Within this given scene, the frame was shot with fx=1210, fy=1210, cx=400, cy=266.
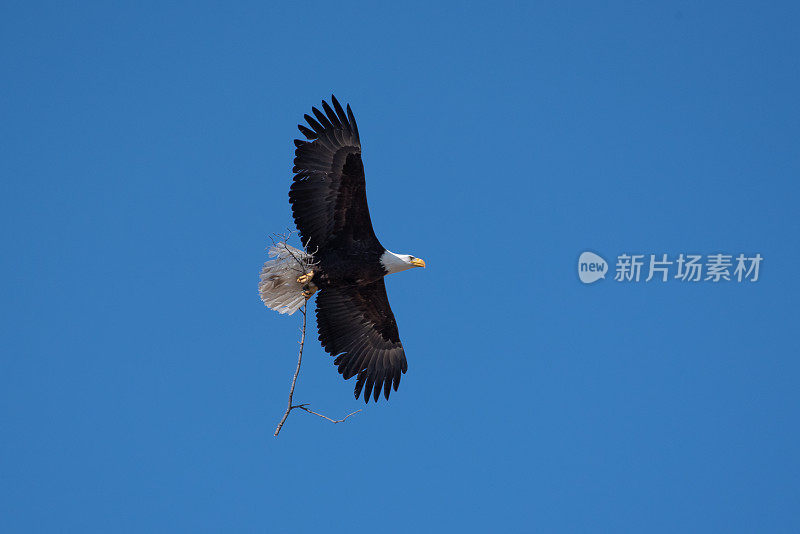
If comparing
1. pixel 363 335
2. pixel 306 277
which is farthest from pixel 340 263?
pixel 363 335

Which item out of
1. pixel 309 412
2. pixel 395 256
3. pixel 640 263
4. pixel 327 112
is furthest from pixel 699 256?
pixel 309 412

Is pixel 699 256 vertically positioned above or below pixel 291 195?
above

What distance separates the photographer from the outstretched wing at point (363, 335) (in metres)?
12.3

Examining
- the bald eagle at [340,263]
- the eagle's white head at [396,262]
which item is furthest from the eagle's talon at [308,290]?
the eagle's white head at [396,262]

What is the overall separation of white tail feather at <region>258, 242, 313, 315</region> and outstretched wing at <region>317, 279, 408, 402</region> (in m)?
0.31

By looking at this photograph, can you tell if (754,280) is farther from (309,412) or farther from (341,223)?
(309,412)

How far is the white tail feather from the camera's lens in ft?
39.4

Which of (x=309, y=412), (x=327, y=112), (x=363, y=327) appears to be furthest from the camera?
(x=363, y=327)

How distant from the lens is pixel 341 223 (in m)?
11.9

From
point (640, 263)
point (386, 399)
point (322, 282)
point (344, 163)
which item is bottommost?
point (386, 399)

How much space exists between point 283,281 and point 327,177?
1187mm

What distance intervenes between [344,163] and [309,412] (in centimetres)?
301

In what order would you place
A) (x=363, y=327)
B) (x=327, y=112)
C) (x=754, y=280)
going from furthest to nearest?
(x=754, y=280) → (x=363, y=327) → (x=327, y=112)

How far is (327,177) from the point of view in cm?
1173
